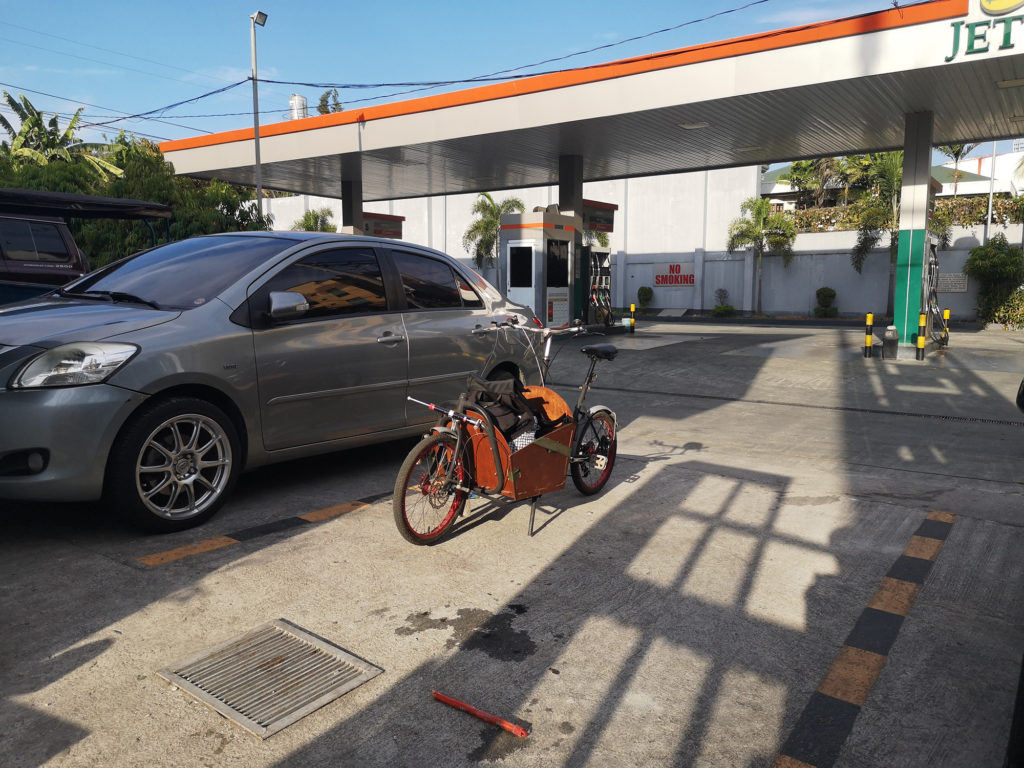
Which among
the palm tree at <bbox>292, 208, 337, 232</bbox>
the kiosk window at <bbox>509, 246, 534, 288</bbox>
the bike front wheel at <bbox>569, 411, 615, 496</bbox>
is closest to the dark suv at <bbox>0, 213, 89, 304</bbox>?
the bike front wheel at <bbox>569, 411, 615, 496</bbox>

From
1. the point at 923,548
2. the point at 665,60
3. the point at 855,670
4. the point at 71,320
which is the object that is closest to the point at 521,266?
the point at 665,60

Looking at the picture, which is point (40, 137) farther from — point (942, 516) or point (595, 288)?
point (942, 516)

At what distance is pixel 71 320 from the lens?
4211 mm

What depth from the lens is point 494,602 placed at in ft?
11.6

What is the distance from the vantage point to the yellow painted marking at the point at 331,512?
4.69m

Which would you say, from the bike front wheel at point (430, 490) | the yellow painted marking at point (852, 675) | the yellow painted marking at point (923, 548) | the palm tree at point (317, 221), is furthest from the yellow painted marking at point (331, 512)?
the palm tree at point (317, 221)

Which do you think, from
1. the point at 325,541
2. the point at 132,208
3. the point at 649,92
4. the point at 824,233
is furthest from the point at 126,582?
the point at 824,233

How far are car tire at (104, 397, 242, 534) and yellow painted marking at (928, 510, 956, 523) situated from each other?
14.0ft

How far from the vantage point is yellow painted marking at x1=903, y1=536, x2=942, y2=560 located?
416cm

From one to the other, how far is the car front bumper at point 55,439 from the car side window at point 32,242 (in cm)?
604

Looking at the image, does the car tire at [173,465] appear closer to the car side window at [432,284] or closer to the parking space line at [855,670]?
the car side window at [432,284]

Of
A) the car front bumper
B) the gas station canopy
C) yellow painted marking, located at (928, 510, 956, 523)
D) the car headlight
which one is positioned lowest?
yellow painted marking, located at (928, 510, 956, 523)

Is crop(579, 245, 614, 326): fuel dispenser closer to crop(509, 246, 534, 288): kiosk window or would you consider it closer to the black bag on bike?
crop(509, 246, 534, 288): kiosk window

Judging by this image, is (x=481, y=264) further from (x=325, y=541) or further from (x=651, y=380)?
(x=325, y=541)
